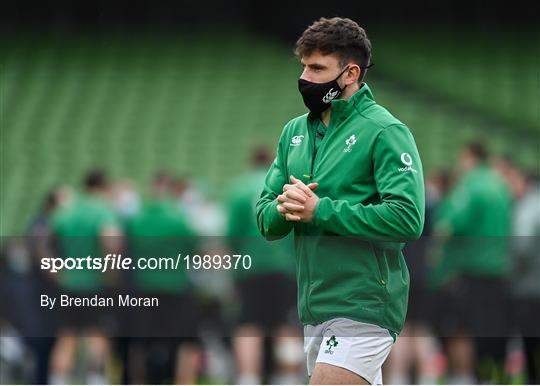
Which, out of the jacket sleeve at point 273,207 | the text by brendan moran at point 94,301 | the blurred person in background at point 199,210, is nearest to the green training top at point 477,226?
the blurred person in background at point 199,210

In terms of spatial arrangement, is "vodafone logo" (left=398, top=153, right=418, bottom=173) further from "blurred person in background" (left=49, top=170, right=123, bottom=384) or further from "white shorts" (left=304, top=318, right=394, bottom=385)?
"blurred person in background" (left=49, top=170, right=123, bottom=384)

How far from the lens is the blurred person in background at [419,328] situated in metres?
8.95

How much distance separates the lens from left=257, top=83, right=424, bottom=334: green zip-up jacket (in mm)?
3727

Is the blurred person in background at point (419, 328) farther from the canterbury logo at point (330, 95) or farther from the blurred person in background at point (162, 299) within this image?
the canterbury logo at point (330, 95)

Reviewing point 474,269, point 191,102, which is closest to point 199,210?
point 474,269

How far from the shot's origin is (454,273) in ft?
28.4

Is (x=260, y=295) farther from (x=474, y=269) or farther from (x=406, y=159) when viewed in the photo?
(x=406, y=159)

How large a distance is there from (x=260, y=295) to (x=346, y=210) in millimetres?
4996

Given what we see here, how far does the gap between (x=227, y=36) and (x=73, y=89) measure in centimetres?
213

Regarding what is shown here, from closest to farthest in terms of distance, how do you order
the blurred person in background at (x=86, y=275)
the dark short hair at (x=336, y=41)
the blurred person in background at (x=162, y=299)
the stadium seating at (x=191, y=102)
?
the dark short hair at (x=336, y=41) < the blurred person in background at (x=86, y=275) < the blurred person in background at (x=162, y=299) < the stadium seating at (x=191, y=102)

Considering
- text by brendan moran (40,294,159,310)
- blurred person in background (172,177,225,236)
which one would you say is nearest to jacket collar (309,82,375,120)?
text by brendan moran (40,294,159,310)

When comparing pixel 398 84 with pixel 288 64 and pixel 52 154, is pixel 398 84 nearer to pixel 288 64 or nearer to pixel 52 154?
pixel 288 64

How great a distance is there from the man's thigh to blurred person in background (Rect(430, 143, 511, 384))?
185 inches

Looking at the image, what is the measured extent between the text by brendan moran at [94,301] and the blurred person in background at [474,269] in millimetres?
2163
